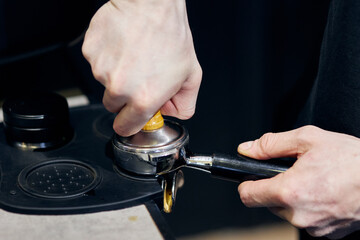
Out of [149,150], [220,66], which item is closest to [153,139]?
[149,150]

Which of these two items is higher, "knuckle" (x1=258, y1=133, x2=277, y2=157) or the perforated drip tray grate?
"knuckle" (x1=258, y1=133, x2=277, y2=157)

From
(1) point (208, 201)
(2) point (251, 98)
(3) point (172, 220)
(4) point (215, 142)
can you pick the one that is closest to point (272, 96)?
(2) point (251, 98)

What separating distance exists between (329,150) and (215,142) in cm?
58

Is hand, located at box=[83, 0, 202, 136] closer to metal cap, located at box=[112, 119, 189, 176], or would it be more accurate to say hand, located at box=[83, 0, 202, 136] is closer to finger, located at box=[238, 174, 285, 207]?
metal cap, located at box=[112, 119, 189, 176]

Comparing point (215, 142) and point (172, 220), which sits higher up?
point (215, 142)

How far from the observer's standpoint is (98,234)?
499 mm

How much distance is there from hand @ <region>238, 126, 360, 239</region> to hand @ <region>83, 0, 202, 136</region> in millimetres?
173

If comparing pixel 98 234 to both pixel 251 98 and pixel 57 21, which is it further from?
pixel 251 98

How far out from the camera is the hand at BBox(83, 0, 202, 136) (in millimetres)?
543

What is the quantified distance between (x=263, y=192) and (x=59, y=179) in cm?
27

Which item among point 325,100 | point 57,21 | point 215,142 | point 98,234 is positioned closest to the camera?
point 98,234

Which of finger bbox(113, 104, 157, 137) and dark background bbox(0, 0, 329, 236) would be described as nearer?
finger bbox(113, 104, 157, 137)

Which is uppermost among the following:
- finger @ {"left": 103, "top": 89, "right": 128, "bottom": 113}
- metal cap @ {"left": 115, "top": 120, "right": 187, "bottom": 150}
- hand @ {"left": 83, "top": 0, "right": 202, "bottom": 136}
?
hand @ {"left": 83, "top": 0, "right": 202, "bottom": 136}

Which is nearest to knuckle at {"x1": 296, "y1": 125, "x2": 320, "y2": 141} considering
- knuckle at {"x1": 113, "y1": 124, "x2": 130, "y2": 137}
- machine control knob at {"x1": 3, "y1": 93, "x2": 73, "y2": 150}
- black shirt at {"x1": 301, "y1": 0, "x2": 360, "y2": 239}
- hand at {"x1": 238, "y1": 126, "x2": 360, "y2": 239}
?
hand at {"x1": 238, "y1": 126, "x2": 360, "y2": 239}
